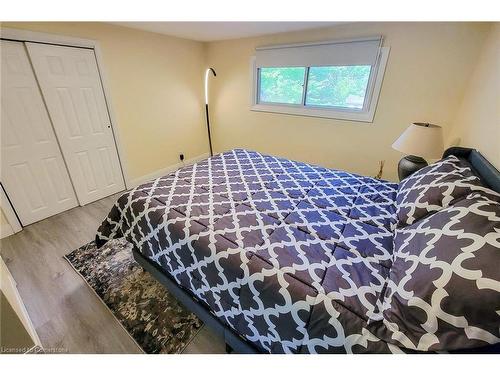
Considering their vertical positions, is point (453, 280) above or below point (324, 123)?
below

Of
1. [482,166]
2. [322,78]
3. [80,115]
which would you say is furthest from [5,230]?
[482,166]

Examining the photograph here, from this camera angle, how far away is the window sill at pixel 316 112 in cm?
253

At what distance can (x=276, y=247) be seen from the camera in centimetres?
112

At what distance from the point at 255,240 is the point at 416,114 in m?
2.31

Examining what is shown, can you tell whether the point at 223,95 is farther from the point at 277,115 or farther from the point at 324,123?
the point at 324,123

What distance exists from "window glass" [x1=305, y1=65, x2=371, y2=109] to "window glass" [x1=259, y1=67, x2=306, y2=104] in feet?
0.51

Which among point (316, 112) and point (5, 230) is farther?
point (316, 112)

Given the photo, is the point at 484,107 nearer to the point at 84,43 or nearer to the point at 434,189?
the point at 434,189

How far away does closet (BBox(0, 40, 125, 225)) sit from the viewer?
1950 mm

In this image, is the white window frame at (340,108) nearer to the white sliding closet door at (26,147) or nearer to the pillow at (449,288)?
the pillow at (449,288)

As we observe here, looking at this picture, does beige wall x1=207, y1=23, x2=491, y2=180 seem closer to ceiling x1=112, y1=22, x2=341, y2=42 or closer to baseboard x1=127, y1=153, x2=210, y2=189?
ceiling x1=112, y1=22, x2=341, y2=42

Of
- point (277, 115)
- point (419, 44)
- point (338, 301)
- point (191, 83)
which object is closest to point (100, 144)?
point (191, 83)

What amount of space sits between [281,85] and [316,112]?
0.72 meters

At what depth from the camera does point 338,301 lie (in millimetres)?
853
